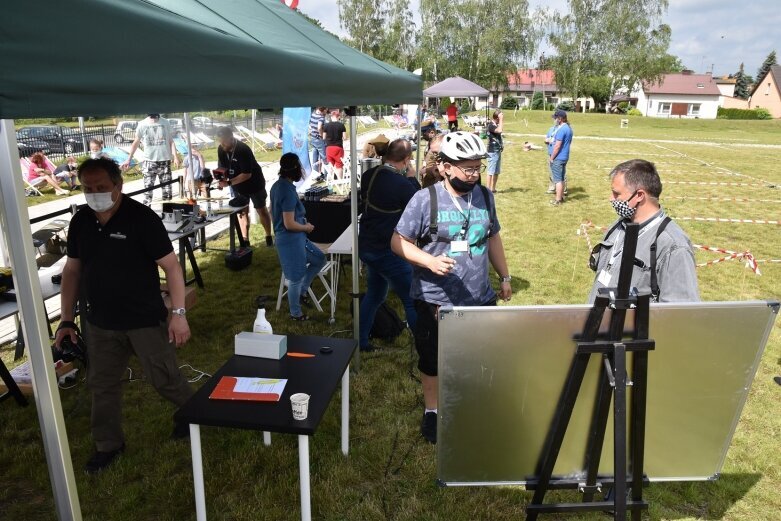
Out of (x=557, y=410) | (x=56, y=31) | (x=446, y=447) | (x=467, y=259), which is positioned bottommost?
(x=446, y=447)

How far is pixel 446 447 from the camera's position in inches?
89.7

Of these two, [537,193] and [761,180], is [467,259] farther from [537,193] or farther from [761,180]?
[761,180]

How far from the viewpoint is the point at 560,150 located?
10.5m

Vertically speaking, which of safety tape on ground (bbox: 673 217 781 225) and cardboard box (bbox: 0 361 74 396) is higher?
safety tape on ground (bbox: 673 217 781 225)

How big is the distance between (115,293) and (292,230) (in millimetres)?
2096

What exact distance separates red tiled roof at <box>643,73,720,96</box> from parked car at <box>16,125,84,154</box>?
72878 mm

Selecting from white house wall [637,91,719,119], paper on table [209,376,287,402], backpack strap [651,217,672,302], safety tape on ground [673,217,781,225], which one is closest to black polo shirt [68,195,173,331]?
paper on table [209,376,287,402]

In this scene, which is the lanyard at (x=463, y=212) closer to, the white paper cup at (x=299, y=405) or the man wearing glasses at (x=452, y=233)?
the man wearing glasses at (x=452, y=233)

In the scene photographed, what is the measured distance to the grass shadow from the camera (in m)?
2.93

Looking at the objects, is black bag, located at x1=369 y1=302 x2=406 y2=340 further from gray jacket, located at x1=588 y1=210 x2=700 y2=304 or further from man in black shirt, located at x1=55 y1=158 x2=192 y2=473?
gray jacket, located at x1=588 y1=210 x2=700 y2=304

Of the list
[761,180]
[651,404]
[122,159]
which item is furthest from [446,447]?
[761,180]

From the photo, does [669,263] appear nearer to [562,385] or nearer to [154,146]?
[562,385]

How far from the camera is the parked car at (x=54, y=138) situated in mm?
14672

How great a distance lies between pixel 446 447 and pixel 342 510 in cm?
98
